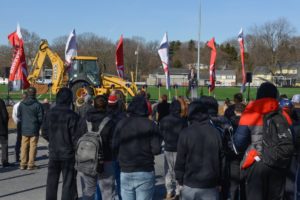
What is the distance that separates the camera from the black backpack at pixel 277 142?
563 cm

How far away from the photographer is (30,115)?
36.7 ft

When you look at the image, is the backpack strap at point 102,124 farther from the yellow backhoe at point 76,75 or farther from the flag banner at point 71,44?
the yellow backhoe at point 76,75

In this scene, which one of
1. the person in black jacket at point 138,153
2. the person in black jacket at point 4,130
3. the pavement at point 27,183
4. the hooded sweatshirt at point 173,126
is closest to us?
the person in black jacket at point 138,153

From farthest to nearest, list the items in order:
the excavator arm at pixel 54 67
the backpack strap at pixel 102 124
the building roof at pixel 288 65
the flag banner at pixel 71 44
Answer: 1. the building roof at pixel 288 65
2. the excavator arm at pixel 54 67
3. the flag banner at pixel 71 44
4. the backpack strap at pixel 102 124

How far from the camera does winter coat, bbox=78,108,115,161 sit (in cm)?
700

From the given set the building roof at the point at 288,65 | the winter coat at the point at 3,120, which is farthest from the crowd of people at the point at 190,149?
the building roof at the point at 288,65

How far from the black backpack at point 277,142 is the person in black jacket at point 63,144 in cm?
308

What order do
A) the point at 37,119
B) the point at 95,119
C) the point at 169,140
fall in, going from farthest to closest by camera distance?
the point at 37,119 < the point at 169,140 < the point at 95,119

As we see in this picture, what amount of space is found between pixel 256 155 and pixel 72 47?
2075cm

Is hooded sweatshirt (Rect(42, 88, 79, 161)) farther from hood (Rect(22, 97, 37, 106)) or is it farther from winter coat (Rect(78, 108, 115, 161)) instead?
hood (Rect(22, 97, 37, 106))

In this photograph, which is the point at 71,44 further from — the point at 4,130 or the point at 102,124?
the point at 102,124

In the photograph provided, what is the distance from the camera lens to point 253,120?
5.94 meters

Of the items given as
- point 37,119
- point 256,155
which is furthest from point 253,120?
point 37,119

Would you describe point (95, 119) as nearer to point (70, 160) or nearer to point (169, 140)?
point (70, 160)
